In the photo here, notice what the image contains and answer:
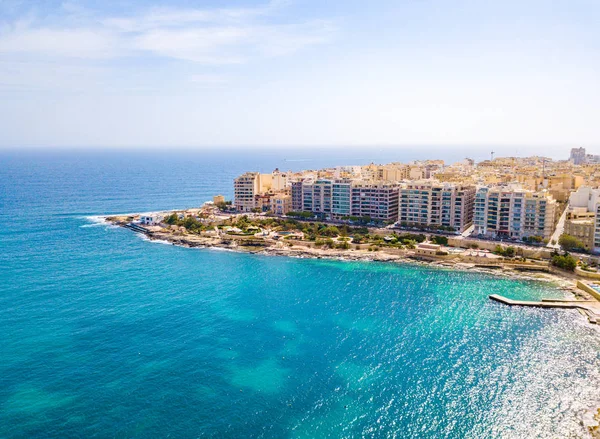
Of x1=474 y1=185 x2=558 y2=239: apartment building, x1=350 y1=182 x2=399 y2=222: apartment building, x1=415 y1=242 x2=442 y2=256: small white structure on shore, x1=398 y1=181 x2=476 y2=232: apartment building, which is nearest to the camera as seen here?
x1=415 y1=242 x2=442 y2=256: small white structure on shore

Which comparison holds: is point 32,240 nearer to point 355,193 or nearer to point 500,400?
point 355,193

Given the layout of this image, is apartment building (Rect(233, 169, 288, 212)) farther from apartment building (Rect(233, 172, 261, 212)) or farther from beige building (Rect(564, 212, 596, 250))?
beige building (Rect(564, 212, 596, 250))

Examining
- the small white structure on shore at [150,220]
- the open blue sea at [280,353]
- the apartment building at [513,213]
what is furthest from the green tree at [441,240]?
the small white structure on shore at [150,220]

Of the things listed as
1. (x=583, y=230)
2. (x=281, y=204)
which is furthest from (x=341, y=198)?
(x=583, y=230)

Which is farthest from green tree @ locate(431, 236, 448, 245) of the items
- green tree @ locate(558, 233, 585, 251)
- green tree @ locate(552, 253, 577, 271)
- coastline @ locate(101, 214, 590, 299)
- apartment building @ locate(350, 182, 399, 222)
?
green tree @ locate(552, 253, 577, 271)

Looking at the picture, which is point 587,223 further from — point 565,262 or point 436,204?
point 436,204

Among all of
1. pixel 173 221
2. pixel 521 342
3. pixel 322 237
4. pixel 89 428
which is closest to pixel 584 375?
pixel 521 342

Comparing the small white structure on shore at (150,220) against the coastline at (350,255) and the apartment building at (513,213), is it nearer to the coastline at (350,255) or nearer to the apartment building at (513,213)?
the coastline at (350,255)
